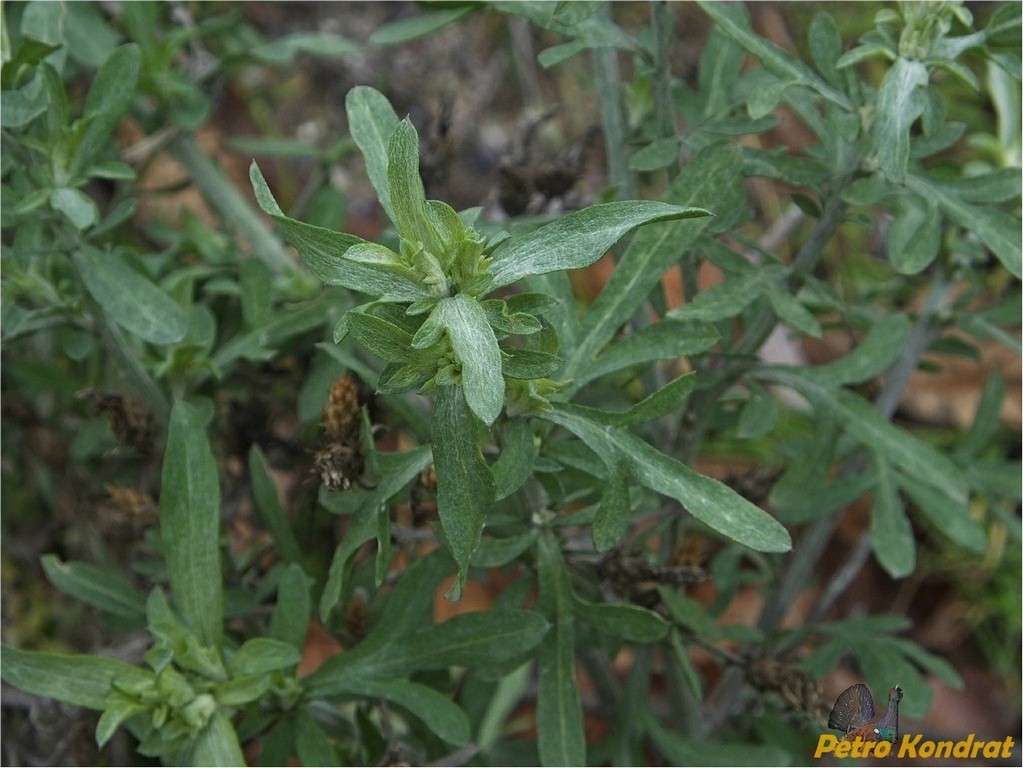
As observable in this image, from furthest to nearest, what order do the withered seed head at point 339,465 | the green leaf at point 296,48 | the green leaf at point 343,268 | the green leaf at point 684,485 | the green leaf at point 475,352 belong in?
the green leaf at point 296,48 → the withered seed head at point 339,465 → the green leaf at point 684,485 → the green leaf at point 343,268 → the green leaf at point 475,352

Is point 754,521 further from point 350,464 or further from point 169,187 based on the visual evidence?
point 169,187

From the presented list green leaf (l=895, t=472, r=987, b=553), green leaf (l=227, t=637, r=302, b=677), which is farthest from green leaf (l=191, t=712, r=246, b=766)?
green leaf (l=895, t=472, r=987, b=553)

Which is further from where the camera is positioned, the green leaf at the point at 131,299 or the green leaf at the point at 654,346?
the green leaf at the point at 131,299

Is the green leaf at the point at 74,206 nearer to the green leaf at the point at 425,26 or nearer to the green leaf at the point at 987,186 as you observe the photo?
the green leaf at the point at 425,26

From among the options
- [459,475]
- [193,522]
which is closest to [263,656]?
[193,522]

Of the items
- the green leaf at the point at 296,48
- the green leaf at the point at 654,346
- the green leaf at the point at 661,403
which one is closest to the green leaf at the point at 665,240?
the green leaf at the point at 654,346

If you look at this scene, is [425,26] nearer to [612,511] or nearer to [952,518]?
[612,511]

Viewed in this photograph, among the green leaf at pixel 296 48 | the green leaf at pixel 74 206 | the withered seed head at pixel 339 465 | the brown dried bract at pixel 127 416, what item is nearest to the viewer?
the withered seed head at pixel 339 465
